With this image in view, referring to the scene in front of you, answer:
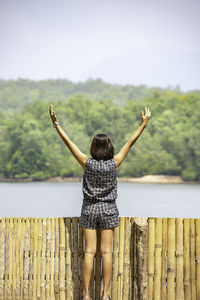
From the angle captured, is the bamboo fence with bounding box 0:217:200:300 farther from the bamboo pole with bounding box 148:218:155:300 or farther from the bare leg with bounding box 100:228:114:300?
the bare leg with bounding box 100:228:114:300

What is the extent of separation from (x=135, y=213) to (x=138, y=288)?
28496mm

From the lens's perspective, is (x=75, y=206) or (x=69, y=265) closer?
(x=69, y=265)

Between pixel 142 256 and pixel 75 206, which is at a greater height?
pixel 142 256

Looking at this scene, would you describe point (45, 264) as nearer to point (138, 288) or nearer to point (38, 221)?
point (38, 221)

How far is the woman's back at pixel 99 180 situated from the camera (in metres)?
3.93

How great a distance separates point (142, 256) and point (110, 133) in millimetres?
68943

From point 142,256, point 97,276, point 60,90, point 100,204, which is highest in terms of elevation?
point 60,90

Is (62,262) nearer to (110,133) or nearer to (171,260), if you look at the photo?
(171,260)

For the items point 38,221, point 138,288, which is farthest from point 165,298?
point 38,221

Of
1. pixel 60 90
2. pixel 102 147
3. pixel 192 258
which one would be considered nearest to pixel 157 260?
pixel 192 258

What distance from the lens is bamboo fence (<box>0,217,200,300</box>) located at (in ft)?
13.3

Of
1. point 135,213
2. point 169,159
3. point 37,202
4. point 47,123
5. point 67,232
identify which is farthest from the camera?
point 47,123

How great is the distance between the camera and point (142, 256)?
4.04 m

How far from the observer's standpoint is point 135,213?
32.3 m
